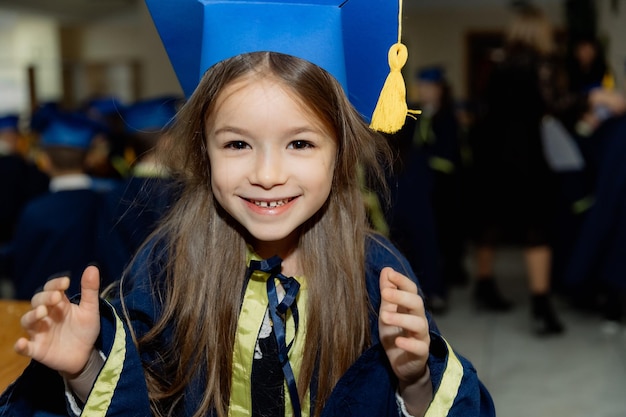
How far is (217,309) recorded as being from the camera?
1352 millimetres

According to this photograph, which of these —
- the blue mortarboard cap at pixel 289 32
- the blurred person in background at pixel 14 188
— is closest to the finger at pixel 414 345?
the blue mortarboard cap at pixel 289 32

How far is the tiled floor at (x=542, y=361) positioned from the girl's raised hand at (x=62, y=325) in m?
2.54

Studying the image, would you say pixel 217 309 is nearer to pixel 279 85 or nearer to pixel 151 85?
pixel 279 85

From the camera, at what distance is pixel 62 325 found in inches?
43.7

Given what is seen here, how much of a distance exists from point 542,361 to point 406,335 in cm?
304

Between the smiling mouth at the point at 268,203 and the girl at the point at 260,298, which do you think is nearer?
the girl at the point at 260,298

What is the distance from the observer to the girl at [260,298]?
3.80 ft

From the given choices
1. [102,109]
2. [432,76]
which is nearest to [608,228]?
[432,76]

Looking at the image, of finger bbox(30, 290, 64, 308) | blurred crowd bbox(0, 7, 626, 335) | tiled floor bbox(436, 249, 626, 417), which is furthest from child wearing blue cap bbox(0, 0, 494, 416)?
tiled floor bbox(436, 249, 626, 417)

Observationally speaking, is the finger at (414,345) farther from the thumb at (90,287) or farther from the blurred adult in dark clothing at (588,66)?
the blurred adult in dark clothing at (588,66)

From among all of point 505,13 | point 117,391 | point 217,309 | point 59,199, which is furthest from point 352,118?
point 505,13

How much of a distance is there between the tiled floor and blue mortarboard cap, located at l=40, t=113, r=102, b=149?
2.29m

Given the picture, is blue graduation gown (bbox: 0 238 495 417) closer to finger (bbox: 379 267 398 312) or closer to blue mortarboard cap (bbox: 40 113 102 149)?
finger (bbox: 379 267 398 312)

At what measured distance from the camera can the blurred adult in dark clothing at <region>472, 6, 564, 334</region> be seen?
4367 millimetres
